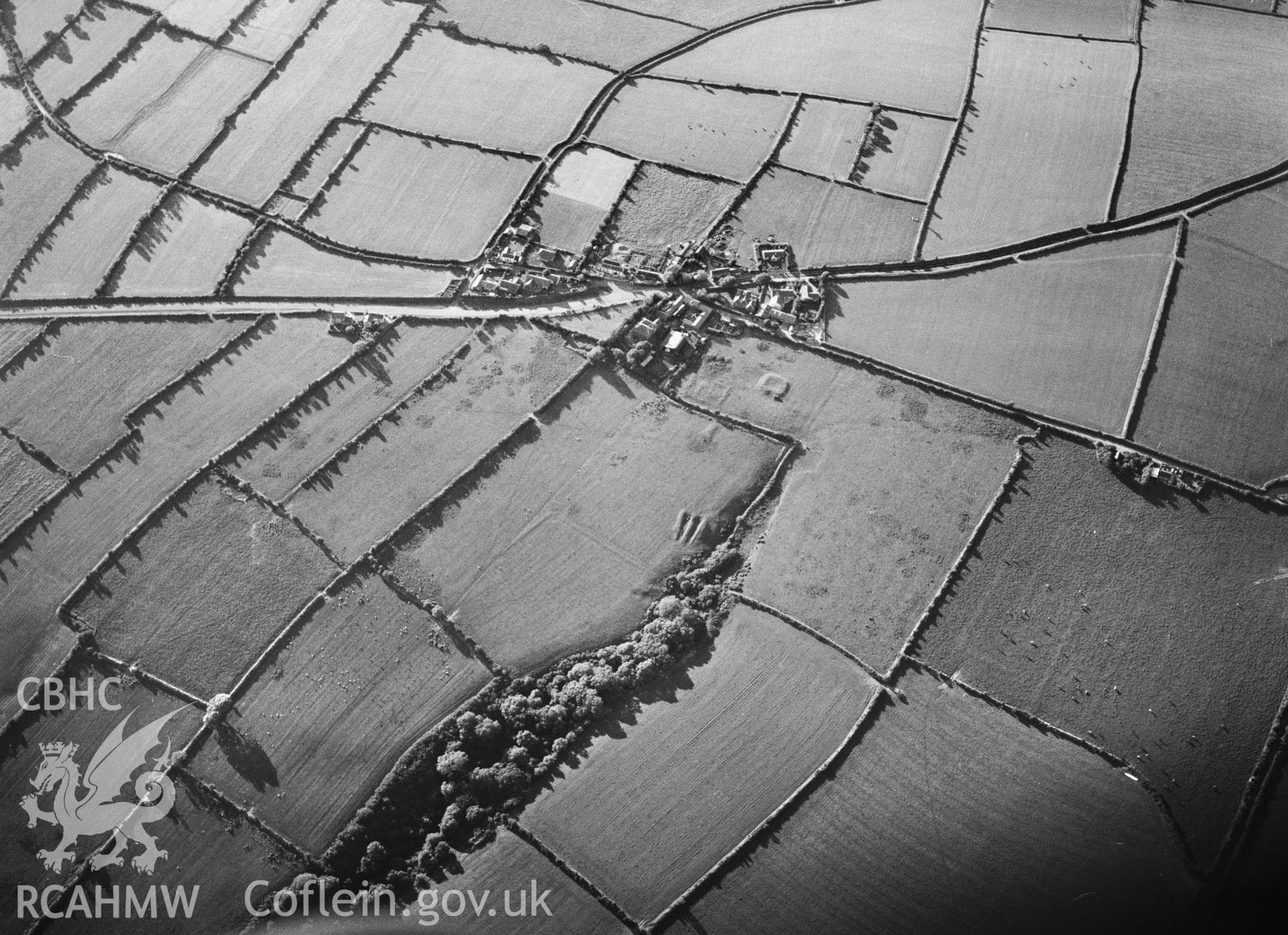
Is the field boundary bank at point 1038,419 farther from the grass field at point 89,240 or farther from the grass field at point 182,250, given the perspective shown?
the grass field at point 89,240

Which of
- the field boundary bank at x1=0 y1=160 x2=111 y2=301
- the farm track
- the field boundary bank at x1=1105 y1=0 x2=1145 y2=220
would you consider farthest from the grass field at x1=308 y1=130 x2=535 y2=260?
the field boundary bank at x1=1105 y1=0 x2=1145 y2=220

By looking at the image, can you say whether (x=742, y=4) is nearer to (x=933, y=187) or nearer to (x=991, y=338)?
(x=933, y=187)

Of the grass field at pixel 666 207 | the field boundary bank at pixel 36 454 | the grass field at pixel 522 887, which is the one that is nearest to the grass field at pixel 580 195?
the grass field at pixel 666 207

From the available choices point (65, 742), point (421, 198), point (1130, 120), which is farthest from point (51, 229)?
point (1130, 120)

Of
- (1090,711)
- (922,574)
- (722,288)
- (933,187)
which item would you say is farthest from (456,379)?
(1090,711)

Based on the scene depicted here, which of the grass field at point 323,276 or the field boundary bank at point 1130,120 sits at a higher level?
the field boundary bank at point 1130,120

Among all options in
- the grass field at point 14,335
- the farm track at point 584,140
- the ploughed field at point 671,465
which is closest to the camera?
the ploughed field at point 671,465
